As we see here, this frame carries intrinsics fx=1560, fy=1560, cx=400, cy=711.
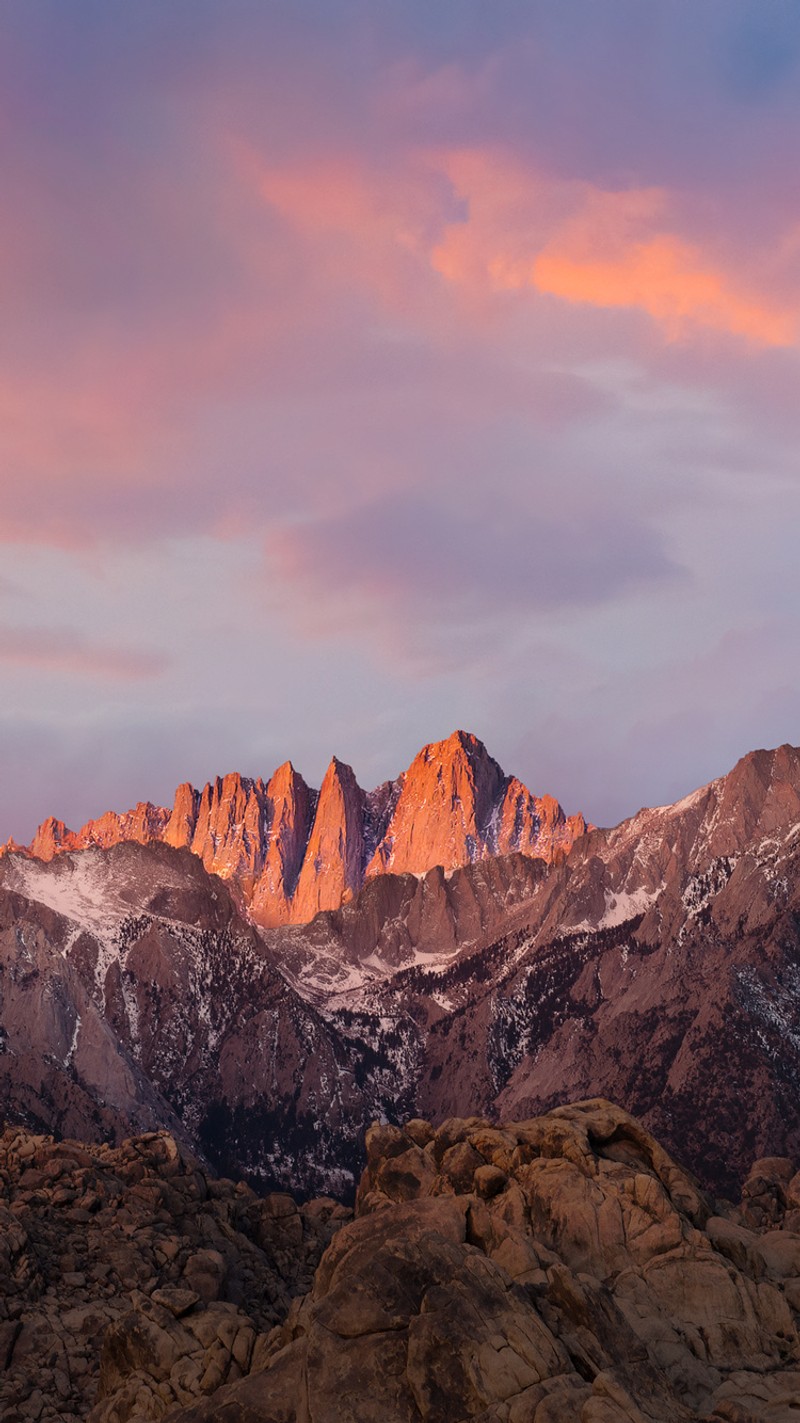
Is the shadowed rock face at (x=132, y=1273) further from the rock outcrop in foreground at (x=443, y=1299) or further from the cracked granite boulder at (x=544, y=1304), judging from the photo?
the cracked granite boulder at (x=544, y=1304)

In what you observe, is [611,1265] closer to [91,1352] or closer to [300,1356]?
[300,1356]

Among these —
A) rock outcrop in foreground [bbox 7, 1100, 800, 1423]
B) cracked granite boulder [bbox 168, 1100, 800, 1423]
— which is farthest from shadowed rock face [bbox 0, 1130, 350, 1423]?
cracked granite boulder [bbox 168, 1100, 800, 1423]

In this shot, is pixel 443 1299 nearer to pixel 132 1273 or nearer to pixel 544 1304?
pixel 544 1304

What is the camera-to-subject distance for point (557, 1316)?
47062mm

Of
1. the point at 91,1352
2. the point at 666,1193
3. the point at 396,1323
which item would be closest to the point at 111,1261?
the point at 91,1352

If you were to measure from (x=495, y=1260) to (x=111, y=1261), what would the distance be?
97.8 feet

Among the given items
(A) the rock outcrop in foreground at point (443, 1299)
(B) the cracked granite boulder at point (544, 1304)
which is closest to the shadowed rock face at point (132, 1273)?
(A) the rock outcrop in foreground at point (443, 1299)

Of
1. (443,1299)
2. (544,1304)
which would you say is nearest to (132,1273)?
(544,1304)

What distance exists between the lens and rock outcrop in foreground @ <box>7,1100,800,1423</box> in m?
43.0

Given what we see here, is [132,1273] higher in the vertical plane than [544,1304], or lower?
higher

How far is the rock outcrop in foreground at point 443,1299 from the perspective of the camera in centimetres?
4303

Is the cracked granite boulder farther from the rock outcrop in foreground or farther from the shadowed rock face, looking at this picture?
the shadowed rock face

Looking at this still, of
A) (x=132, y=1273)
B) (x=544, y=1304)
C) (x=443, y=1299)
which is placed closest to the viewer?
(x=443, y=1299)

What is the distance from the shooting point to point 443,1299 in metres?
44.4
